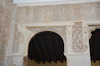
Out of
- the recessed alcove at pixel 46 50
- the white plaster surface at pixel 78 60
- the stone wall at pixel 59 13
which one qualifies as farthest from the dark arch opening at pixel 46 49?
the white plaster surface at pixel 78 60

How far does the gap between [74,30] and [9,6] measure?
2485 millimetres

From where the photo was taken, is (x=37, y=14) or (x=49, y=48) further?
(x=49, y=48)

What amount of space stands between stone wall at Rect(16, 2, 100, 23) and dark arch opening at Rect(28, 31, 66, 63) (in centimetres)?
239

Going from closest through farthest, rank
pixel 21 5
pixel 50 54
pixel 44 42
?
pixel 21 5
pixel 44 42
pixel 50 54

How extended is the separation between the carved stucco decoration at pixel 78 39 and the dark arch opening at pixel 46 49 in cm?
257

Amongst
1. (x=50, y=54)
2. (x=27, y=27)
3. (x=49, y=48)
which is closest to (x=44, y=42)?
(x=49, y=48)

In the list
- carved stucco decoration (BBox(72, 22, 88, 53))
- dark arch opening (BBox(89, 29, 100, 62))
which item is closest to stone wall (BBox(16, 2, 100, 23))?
carved stucco decoration (BBox(72, 22, 88, 53))

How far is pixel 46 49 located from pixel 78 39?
4534 millimetres

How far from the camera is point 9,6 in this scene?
6.54 m

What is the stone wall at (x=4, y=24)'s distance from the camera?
5.86 meters

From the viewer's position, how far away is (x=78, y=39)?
6035 millimetres

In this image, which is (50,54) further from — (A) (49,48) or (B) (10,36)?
(B) (10,36)

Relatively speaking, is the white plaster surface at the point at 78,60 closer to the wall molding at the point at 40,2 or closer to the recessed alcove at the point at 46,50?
the wall molding at the point at 40,2

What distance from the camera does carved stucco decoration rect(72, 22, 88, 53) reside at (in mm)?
5911
